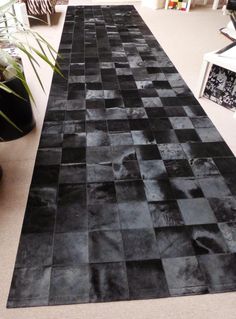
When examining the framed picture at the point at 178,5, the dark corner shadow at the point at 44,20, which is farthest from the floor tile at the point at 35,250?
the framed picture at the point at 178,5

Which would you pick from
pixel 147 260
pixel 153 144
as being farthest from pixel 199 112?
pixel 147 260

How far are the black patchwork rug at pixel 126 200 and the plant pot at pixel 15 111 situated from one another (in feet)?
0.47

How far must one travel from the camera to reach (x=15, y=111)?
61.1 inches

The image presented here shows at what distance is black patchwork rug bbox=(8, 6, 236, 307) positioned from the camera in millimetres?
1049

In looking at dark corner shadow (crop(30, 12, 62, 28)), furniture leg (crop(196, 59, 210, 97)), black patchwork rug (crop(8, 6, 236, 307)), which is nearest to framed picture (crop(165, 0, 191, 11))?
dark corner shadow (crop(30, 12, 62, 28))

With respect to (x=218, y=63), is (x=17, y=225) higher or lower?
lower

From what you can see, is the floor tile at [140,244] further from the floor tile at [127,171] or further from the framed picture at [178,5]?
the framed picture at [178,5]

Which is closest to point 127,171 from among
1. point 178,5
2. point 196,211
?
point 196,211

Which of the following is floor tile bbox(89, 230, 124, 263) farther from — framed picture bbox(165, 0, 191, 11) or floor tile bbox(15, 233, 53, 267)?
framed picture bbox(165, 0, 191, 11)

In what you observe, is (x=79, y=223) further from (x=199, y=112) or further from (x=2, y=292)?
(x=199, y=112)

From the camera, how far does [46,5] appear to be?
317 centimetres

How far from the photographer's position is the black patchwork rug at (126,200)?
1049 millimetres

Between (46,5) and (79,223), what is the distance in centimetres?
297

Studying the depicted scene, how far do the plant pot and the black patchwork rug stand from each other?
14cm
